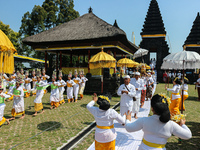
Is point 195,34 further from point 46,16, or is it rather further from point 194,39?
point 46,16

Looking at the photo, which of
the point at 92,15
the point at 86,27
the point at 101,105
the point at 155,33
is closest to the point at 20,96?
the point at 101,105

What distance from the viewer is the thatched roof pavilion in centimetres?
1245

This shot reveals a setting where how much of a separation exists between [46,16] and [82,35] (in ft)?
50.9

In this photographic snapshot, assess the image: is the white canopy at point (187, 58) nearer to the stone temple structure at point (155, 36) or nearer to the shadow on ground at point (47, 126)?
the shadow on ground at point (47, 126)

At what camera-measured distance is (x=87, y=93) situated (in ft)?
43.8

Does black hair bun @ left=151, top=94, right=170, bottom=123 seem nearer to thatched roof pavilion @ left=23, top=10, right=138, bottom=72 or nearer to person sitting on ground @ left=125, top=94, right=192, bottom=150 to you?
person sitting on ground @ left=125, top=94, right=192, bottom=150

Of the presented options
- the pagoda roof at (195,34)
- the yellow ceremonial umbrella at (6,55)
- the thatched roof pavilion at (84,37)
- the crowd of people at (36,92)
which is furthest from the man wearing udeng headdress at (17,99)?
the pagoda roof at (195,34)

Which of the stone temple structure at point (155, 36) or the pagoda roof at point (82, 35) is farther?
the stone temple structure at point (155, 36)

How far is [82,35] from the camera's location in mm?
13297

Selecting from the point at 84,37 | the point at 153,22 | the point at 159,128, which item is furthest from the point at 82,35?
the point at 153,22

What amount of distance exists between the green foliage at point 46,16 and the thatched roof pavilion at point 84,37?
979 cm

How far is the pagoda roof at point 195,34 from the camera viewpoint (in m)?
25.2

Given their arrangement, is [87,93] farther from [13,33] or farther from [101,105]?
[13,33]

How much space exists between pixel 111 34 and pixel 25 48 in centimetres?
2217
